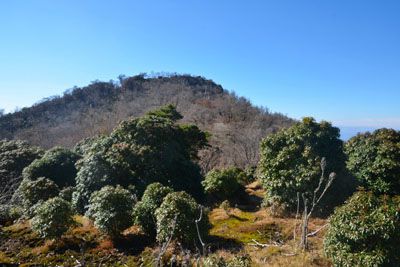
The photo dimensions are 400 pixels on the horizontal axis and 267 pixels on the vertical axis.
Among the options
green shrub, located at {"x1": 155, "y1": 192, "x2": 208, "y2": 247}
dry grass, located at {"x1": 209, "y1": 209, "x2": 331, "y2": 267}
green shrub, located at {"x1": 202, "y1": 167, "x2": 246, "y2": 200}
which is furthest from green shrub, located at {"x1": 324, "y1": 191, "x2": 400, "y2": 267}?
green shrub, located at {"x1": 202, "y1": 167, "x2": 246, "y2": 200}

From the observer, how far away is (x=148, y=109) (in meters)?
68.9

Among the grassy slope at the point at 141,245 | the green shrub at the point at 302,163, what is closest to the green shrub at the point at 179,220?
the grassy slope at the point at 141,245

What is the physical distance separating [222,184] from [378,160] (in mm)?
6802

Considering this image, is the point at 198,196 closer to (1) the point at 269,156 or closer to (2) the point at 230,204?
(2) the point at 230,204

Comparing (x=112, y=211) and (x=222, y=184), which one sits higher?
(x=222, y=184)

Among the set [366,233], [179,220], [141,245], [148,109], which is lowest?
[141,245]

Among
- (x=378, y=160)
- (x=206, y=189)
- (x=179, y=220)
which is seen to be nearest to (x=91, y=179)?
(x=206, y=189)

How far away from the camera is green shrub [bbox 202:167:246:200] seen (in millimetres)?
18109

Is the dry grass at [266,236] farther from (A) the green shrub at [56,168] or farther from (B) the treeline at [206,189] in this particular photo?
(A) the green shrub at [56,168]

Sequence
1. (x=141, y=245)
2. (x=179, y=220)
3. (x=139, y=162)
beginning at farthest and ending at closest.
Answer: (x=139, y=162) < (x=141, y=245) < (x=179, y=220)

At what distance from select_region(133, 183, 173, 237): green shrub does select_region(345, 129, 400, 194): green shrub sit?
8435mm

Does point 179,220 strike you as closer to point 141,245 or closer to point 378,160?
point 141,245

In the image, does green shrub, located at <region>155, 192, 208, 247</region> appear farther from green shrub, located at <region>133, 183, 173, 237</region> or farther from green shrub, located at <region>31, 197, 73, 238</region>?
green shrub, located at <region>31, 197, 73, 238</region>

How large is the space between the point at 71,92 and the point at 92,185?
239 ft
